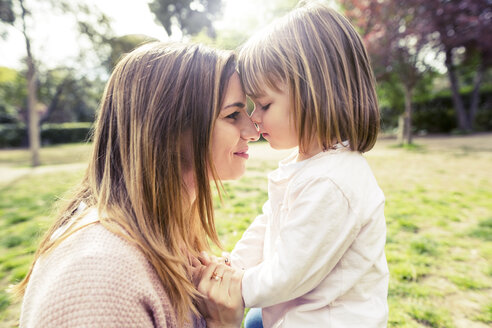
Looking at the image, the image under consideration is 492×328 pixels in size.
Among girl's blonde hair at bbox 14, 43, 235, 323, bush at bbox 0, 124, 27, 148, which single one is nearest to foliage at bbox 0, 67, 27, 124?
bush at bbox 0, 124, 27, 148

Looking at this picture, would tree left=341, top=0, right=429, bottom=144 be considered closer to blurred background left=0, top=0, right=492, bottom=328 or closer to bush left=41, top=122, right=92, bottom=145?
blurred background left=0, top=0, right=492, bottom=328

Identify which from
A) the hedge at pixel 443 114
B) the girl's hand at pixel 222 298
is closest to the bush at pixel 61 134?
the hedge at pixel 443 114

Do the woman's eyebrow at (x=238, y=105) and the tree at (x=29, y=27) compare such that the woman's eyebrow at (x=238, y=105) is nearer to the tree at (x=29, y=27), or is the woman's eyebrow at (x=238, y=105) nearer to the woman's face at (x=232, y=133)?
the woman's face at (x=232, y=133)

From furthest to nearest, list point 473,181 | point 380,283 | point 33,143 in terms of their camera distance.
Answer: point 33,143
point 473,181
point 380,283

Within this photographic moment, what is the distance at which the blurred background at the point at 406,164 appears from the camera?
2676 mm

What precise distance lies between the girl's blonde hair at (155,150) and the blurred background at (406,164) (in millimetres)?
387

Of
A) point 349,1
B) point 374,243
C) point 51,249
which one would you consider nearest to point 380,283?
point 374,243

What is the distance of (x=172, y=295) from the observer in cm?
111

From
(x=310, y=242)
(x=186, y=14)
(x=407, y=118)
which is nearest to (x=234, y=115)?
(x=310, y=242)

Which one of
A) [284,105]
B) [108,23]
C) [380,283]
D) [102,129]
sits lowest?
[380,283]

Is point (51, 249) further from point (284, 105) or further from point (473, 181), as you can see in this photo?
point (473, 181)

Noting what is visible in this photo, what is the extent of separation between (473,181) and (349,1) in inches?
337

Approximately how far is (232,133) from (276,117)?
0.24 metres

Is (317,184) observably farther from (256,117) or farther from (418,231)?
(418,231)
